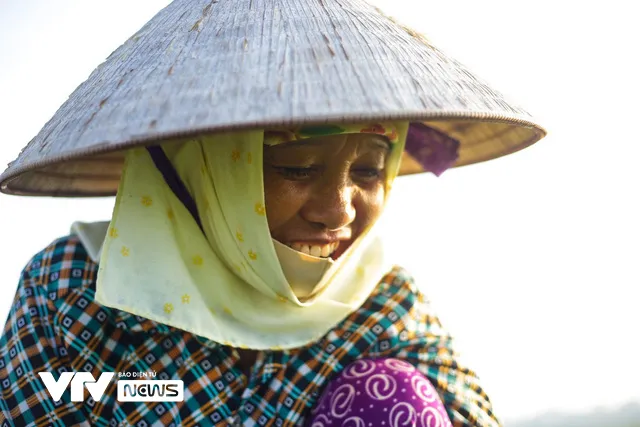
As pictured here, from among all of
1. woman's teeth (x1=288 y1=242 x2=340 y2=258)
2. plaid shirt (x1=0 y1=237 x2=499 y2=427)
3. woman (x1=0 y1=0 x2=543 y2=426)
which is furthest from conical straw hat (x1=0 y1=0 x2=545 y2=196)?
woman's teeth (x1=288 y1=242 x2=340 y2=258)

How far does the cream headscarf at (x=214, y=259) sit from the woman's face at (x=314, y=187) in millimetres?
44

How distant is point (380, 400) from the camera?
1.64 metres

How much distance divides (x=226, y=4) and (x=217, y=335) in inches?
29.9

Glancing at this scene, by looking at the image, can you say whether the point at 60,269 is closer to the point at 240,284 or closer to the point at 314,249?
the point at 240,284

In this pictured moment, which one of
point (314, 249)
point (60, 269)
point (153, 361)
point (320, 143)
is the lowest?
point (153, 361)

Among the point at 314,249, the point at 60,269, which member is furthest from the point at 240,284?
the point at 60,269

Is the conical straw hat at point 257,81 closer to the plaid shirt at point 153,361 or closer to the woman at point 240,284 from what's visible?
the woman at point 240,284

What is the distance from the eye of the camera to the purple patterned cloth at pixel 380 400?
162 cm

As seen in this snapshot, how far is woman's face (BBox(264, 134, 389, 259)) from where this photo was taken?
1633 mm

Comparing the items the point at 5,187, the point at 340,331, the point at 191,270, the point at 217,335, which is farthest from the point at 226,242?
the point at 5,187

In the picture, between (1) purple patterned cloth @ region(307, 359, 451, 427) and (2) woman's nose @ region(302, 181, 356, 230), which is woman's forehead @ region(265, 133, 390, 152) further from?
(1) purple patterned cloth @ region(307, 359, 451, 427)

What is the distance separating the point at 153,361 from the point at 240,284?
0.29 m

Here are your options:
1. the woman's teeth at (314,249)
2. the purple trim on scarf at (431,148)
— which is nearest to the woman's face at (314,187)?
the woman's teeth at (314,249)

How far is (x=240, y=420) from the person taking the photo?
5.51 ft
